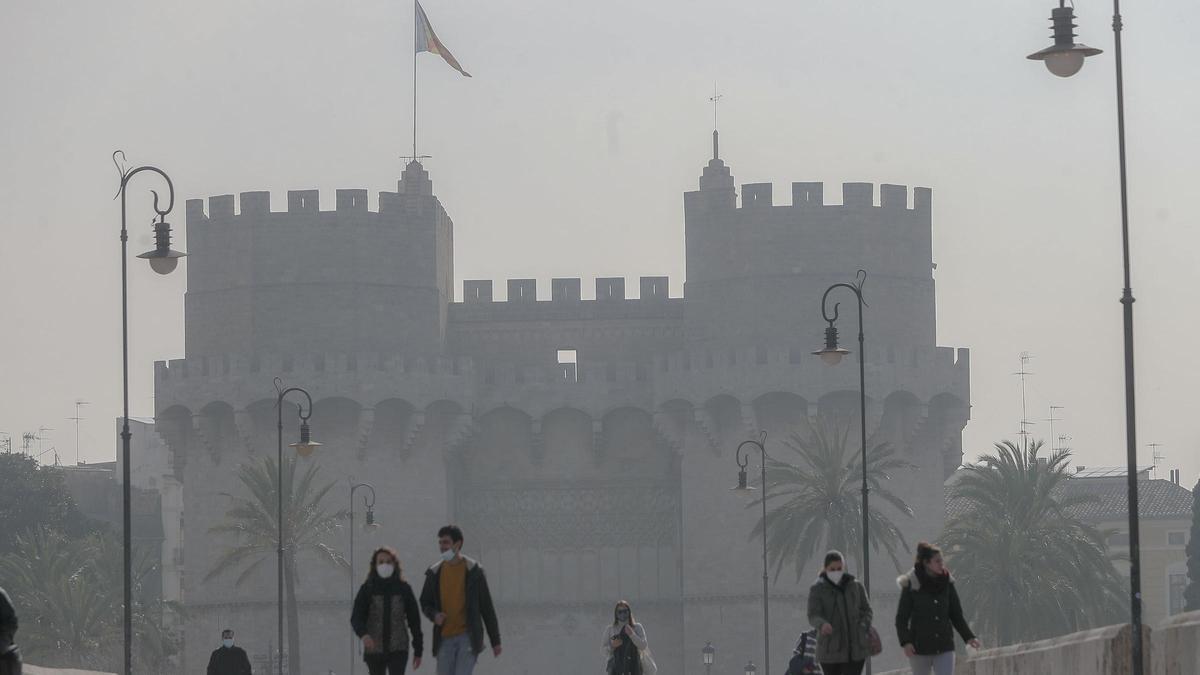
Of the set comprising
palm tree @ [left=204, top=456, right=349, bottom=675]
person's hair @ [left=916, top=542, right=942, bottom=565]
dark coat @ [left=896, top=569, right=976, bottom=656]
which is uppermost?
person's hair @ [left=916, top=542, right=942, bottom=565]

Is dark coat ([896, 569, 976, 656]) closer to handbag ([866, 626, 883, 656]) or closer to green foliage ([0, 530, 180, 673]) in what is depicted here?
handbag ([866, 626, 883, 656])

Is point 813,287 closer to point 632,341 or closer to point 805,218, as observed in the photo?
point 805,218

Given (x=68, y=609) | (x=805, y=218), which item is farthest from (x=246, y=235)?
(x=805, y=218)

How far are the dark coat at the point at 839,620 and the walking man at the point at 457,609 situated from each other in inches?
83.6

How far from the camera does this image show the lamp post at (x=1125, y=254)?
1598cm

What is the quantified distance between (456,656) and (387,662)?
0.46 meters

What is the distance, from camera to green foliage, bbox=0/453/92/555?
263 feet

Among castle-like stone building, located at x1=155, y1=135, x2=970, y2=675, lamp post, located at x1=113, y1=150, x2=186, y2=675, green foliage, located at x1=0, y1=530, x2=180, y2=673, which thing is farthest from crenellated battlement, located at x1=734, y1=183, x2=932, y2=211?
lamp post, located at x1=113, y1=150, x2=186, y2=675

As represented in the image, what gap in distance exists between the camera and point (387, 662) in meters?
15.5

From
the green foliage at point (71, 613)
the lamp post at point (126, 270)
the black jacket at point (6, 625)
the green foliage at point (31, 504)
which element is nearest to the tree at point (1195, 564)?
the green foliage at point (71, 613)

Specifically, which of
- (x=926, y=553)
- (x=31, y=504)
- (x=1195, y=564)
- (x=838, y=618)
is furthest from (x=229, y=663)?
(x=31, y=504)

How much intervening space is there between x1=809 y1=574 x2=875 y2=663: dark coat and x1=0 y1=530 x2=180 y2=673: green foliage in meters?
46.1

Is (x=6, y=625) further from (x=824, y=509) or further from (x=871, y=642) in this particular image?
(x=824, y=509)

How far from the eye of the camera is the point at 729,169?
67312 millimetres
